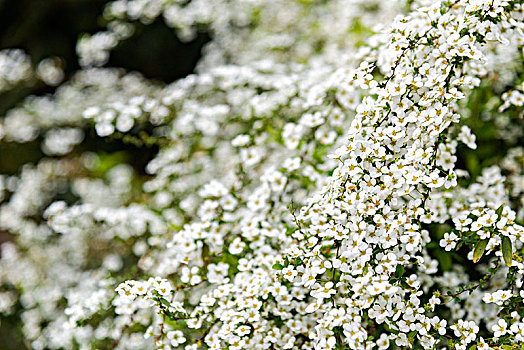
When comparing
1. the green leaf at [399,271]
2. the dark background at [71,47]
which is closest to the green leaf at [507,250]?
the green leaf at [399,271]

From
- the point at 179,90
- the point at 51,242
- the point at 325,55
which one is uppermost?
the point at 179,90

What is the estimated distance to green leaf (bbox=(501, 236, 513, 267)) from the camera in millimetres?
1292

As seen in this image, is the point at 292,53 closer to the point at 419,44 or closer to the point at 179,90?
the point at 179,90

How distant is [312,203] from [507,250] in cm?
47

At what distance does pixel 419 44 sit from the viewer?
1.44 meters

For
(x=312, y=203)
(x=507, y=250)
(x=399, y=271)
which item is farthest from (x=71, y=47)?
(x=507, y=250)

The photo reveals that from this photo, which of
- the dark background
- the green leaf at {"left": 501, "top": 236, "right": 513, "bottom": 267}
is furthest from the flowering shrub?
the dark background

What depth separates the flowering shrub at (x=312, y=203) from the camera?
133 centimetres

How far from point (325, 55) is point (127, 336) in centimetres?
156

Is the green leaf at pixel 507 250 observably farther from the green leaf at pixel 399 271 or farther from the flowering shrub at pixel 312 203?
the green leaf at pixel 399 271

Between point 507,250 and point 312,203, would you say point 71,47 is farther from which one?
Result: point 507,250

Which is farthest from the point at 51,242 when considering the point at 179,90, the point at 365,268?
the point at 365,268

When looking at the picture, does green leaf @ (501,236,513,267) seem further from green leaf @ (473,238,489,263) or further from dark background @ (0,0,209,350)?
dark background @ (0,0,209,350)

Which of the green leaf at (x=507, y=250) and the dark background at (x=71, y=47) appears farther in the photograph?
the dark background at (x=71, y=47)
